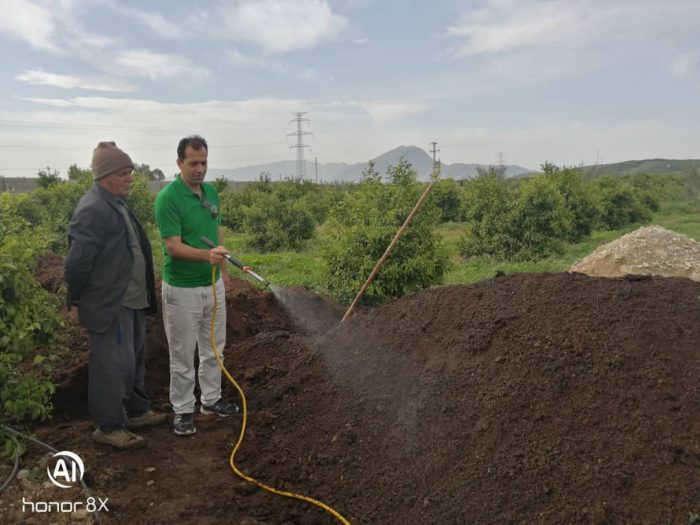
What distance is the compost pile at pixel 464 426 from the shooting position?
109 inches

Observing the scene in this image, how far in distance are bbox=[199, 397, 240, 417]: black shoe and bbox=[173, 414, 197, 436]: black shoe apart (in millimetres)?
316

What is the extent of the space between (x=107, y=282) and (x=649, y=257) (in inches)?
323

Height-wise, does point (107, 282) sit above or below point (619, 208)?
below

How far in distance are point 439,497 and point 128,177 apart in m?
2.86

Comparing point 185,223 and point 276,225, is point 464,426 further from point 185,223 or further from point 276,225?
point 276,225

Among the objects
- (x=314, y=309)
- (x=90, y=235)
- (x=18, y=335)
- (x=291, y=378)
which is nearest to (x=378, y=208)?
(x=314, y=309)

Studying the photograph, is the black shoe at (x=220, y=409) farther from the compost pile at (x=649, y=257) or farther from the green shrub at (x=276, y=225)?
the green shrub at (x=276, y=225)

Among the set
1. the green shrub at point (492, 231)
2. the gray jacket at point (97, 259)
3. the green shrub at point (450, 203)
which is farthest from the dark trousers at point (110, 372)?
the green shrub at point (450, 203)

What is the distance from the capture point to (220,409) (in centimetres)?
421

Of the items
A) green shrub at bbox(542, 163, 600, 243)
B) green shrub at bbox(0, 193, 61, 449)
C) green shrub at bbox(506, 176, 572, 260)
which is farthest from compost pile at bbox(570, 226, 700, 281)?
green shrub at bbox(0, 193, 61, 449)

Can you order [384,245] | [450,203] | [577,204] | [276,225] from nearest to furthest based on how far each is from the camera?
[384,245] → [276,225] → [577,204] → [450,203]

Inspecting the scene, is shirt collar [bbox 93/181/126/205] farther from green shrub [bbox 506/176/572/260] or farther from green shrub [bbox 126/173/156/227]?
green shrub [bbox 506/176/572/260]

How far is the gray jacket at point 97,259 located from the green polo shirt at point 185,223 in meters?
0.28

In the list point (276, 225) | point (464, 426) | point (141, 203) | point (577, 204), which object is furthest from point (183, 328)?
point (577, 204)
